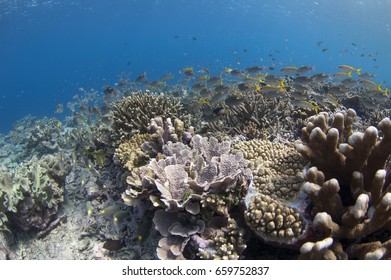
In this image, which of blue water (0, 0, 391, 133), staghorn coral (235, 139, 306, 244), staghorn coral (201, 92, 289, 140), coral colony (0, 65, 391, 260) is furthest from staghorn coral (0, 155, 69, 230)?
blue water (0, 0, 391, 133)

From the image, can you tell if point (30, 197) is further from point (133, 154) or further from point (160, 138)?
point (160, 138)

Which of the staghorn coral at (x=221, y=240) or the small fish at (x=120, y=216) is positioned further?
the small fish at (x=120, y=216)

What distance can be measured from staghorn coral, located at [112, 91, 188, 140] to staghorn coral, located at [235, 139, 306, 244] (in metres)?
2.46

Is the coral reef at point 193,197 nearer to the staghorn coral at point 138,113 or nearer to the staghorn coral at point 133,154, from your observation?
the staghorn coral at point 133,154

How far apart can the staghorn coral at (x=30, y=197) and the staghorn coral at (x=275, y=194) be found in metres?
3.96

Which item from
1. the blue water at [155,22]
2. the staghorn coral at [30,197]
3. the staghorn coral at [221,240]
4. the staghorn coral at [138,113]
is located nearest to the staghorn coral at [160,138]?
the staghorn coral at [138,113]

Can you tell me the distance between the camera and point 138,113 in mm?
6441

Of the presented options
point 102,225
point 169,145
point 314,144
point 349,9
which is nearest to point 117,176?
point 102,225

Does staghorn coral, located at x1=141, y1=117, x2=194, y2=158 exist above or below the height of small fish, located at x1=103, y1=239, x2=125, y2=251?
above

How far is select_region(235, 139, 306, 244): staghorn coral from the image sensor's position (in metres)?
3.13

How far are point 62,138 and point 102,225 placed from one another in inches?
318

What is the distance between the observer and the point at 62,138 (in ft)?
40.0

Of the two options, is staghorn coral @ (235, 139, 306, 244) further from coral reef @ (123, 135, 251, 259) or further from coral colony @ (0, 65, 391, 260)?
coral reef @ (123, 135, 251, 259)

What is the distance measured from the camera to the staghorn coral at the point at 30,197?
5.30 m
